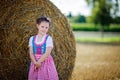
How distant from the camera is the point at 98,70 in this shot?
902 centimetres

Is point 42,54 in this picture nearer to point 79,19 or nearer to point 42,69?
point 42,69

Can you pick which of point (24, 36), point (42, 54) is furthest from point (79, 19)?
point (42, 54)

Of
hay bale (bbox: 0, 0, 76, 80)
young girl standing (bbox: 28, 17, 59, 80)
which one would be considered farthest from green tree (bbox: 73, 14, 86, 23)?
young girl standing (bbox: 28, 17, 59, 80)

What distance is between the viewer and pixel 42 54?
5430mm

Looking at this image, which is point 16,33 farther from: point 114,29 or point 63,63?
point 114,29

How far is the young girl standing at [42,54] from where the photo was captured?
Answer: 5391 mm

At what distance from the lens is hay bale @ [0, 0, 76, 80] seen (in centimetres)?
644

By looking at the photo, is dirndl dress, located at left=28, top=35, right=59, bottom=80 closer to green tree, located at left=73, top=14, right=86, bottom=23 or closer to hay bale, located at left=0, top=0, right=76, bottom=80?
hay bale, located at left=0, top=0, right=76, bottom=80

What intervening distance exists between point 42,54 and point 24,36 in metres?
1.20

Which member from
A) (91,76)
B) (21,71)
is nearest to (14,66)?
(21,71)

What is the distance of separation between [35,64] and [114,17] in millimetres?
27638

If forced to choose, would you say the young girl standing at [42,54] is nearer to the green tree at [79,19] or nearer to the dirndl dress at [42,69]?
the dirndl dress at [42,69]

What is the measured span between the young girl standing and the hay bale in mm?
1018

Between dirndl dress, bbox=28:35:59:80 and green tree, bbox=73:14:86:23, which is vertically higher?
dirndl dress, bbox=28:35:59:80
